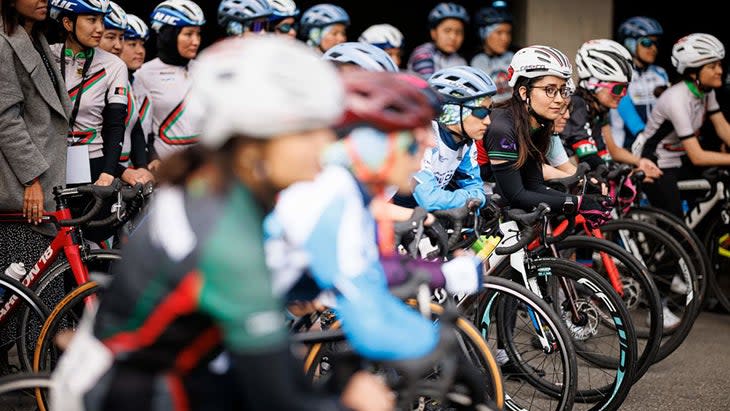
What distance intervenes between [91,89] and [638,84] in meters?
5.03

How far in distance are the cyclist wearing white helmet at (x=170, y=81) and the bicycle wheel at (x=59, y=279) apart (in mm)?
1469

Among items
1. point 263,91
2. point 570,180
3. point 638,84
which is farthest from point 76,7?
point 638,84

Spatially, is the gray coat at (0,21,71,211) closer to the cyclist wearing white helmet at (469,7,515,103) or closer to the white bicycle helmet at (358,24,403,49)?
the white bicycle helmet at (358,24,403,49)

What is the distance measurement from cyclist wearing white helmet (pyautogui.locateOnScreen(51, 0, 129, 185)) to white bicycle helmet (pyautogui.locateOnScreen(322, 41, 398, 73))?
4.81ft

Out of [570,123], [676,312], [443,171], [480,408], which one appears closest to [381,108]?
[480,408]

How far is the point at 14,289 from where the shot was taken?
14.0ft

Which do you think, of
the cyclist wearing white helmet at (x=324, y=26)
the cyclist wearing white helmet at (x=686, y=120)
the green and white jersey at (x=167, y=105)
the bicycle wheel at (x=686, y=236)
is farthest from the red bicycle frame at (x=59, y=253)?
the cyclist wearing white helmet at (x=686, y=120)

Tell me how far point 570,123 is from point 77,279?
10.7 feet

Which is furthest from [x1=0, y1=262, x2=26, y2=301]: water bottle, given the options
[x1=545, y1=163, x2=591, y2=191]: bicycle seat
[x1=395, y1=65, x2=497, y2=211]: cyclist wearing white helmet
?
[x1=545, y1=163, x2=591, y2=191]: bicycle seat

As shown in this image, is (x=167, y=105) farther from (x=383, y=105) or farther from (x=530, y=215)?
(x=383, y=105)

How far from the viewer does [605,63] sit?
623 cm

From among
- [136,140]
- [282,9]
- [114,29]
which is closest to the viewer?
[136,140]

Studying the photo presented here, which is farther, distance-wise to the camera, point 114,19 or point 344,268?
point 114,19

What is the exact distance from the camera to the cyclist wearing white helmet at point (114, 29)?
19.9 feet
